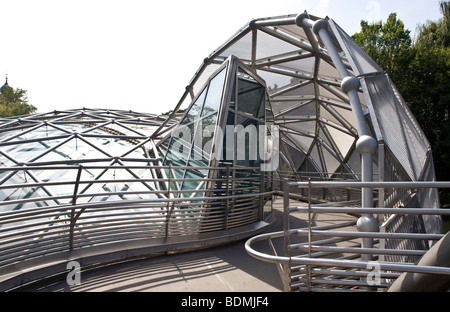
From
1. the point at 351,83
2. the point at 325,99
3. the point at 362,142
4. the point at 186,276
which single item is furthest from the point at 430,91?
the point at 186,276

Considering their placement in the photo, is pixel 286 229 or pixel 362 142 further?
pixel 362 142

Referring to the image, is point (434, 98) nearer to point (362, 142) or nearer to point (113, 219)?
point (362, 142)

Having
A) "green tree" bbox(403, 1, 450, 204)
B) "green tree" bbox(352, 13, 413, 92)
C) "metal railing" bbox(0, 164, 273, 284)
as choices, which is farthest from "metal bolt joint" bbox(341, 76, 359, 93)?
"green tree" bbox(352, 13, 413, 92)

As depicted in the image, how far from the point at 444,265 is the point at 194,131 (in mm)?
8003

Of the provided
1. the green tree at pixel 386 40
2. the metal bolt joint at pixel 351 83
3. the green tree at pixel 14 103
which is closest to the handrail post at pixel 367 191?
the metal bolt joint at pixel 351 83

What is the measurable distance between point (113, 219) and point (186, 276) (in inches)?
78.3

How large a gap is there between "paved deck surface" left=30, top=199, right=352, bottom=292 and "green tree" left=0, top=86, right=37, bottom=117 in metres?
55.3

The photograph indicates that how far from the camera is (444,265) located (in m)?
2.54

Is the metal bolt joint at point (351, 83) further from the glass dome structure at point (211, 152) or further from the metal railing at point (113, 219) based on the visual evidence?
the metal railing at point (113, 219)

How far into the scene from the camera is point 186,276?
537 cm

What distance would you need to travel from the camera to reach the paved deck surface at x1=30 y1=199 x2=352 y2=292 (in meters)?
4.84

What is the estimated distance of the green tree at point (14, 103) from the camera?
49056 mm
